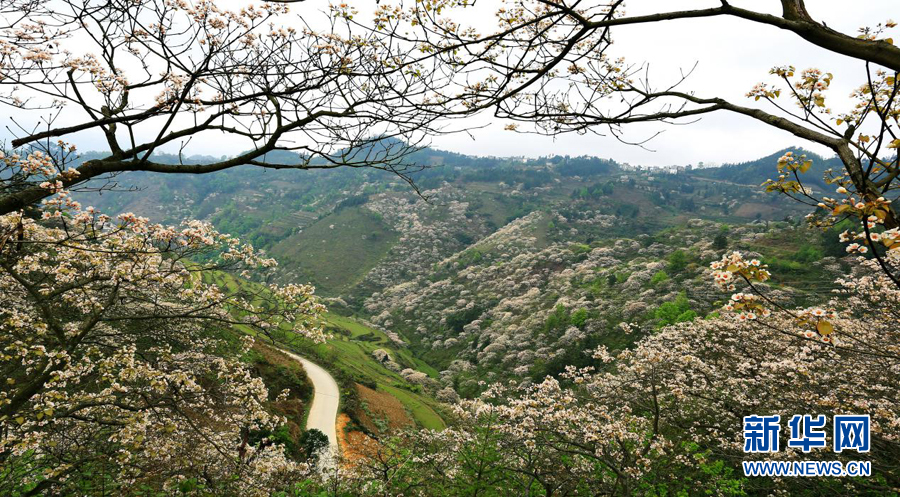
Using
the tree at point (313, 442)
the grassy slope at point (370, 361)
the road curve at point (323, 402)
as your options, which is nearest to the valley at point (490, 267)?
the grassy slope at point (370, 361)

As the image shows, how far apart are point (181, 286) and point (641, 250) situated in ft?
285

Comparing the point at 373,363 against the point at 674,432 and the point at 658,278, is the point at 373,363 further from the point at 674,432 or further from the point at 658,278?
the point at 658,278

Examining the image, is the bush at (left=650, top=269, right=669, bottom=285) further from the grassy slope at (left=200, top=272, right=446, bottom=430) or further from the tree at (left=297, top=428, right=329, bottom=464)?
the tree at (left=297, top=428, right=329, bottom=464)

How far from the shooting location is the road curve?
24.5 meters

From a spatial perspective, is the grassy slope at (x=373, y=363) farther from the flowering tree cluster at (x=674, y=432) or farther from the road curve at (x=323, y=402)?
the flowering tree cluster at (x=674, y=432)

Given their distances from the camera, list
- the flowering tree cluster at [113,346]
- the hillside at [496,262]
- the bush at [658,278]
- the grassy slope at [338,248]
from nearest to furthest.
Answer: the flowering tree cluster at [113,346], the hillside at [496,262], the bush at [658,278], the grassy slope at [338,248]

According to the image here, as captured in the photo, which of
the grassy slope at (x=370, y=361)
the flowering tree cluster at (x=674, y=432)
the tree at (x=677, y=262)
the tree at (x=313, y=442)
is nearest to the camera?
the flowering tree cluster at (x=674, y=432)

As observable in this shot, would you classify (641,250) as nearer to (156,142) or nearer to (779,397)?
(779,397)

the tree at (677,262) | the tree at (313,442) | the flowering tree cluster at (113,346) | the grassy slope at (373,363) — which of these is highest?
the flowering tree cluster at (113,346)

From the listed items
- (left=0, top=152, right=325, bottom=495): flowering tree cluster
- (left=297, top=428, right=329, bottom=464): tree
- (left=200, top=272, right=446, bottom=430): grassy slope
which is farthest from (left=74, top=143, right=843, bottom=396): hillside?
(left=297, top=428, right=329, bottom=464): tree

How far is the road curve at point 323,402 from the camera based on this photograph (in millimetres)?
24516

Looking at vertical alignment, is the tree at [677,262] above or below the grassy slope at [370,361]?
above

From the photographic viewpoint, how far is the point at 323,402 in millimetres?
28562

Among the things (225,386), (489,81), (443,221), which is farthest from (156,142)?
(443,221)
